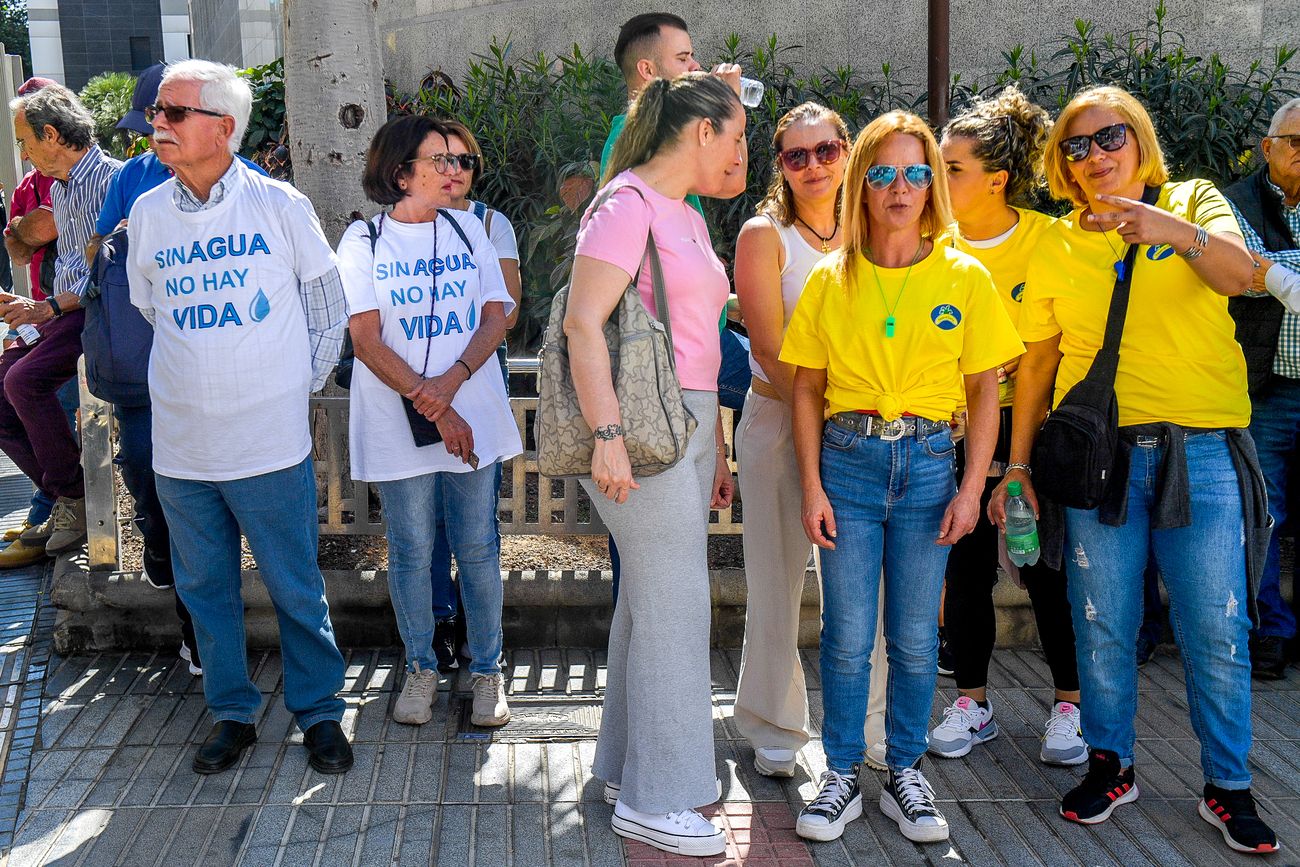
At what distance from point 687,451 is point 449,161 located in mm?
1417

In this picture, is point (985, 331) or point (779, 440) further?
point (779, 440)

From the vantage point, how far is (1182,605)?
3449mm

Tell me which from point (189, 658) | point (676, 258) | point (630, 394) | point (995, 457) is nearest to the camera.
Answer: point (630, 394)

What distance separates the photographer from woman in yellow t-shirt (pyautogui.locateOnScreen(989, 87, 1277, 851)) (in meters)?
3.33

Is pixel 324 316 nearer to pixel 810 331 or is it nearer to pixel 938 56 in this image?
pixel 810 331

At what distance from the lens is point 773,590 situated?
3.77 meters

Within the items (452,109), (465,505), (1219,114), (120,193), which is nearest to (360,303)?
(465,505)

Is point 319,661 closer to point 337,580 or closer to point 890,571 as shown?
point 337,580

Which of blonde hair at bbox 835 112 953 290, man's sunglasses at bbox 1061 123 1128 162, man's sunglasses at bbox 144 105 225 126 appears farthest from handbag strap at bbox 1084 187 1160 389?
man's sunglasses at bbox 144 105 225 126

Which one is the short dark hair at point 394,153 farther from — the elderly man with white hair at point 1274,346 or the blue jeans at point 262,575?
the elderly man with white hair at point 1274,346

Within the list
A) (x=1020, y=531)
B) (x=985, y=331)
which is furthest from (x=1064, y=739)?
(x=985, y=331)

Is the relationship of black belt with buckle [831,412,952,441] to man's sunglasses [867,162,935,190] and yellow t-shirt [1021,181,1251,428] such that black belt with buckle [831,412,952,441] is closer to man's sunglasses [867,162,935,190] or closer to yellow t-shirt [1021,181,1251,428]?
yellow t-shirt [1021,181,1251,428]

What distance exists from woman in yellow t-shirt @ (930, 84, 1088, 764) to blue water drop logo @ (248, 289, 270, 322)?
2.10 m

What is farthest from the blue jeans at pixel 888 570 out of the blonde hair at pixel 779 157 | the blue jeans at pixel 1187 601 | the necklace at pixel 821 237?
the blonde hair at pixel 779 157
